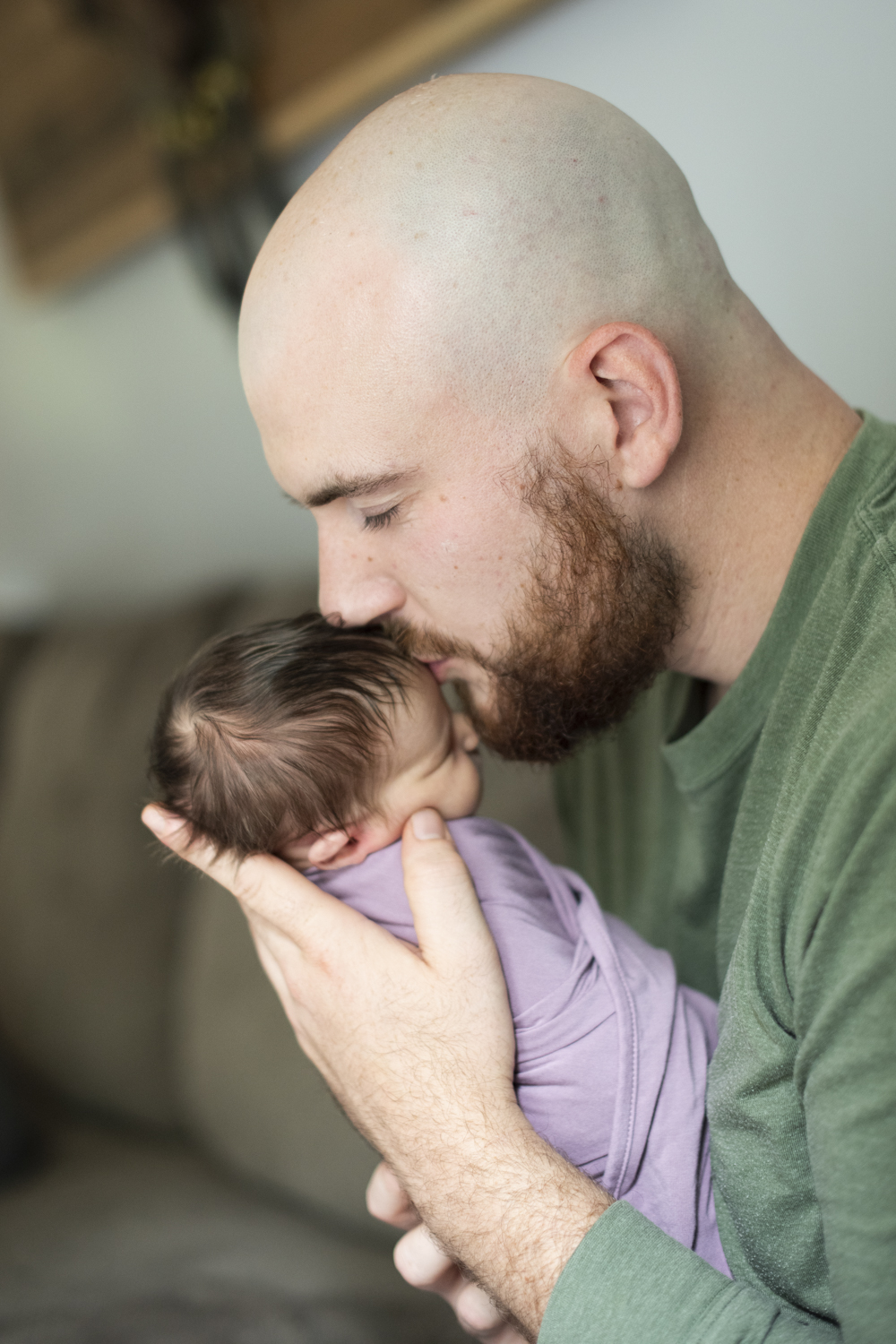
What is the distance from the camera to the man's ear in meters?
0.86

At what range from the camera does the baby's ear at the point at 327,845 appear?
1009mm

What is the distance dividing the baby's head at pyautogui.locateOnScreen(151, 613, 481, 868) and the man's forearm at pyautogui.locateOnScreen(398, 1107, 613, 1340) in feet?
1.01

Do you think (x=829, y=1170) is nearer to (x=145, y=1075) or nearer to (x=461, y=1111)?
(x=461, y=1111)

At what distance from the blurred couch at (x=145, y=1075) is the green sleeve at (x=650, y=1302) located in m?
0.75

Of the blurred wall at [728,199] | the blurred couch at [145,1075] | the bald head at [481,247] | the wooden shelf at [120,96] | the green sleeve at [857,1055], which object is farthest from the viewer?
the wooden shelf at [120,96]

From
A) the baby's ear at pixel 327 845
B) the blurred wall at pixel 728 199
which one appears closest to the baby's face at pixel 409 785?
the baby's ear at pixel 327 845

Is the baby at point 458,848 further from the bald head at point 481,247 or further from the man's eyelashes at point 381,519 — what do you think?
the bald head at point 481,247

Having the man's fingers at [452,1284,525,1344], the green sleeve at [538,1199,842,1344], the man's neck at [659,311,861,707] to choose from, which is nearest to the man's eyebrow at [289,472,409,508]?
the man's neck at [659,311,861,707]

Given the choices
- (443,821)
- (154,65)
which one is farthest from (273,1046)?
(154,65)

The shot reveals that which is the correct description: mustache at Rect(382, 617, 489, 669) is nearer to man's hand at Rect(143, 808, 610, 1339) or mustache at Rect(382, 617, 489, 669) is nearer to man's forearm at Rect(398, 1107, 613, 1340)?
man's hand at Rect(143, 808, 610, 1339)

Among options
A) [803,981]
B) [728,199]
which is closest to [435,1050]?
[803,981]

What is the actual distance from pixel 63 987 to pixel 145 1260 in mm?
594

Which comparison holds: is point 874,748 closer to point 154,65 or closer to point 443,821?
point 443,821

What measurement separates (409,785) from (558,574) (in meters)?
0.26
